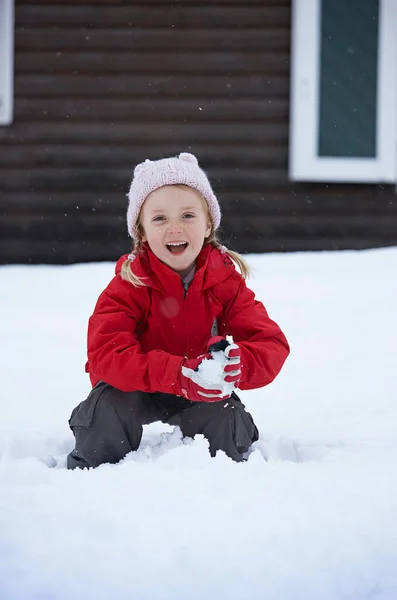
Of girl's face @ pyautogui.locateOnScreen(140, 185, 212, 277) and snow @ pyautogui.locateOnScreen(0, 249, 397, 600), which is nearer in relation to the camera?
snow @ pyautogui.locateOnScreen(0, 249, 397, 600)

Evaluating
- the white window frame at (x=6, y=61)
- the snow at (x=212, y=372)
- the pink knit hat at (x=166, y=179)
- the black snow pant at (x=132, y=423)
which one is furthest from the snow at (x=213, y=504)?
the white window frame at (x=6, y=61)

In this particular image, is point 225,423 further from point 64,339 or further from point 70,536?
point 64,339

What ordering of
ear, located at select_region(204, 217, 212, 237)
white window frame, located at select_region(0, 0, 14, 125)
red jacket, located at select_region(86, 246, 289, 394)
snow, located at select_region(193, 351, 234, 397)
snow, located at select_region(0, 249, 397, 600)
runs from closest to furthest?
snow, located at select_region(0, 249, 397, 600) < snow, located at select_region(193, 351, 234, 397) < red jacket, located at select_region(86, 246, 289, 394) < ear, located at select_region(204, 217, 212, 237) < white window frame, located at select_region(0, 0, 14, 125)

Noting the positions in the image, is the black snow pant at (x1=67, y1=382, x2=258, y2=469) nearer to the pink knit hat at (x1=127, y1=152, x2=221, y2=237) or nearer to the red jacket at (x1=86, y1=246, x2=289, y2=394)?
the red jacket at (x1=86, y1=246, x2=289, y2=394)

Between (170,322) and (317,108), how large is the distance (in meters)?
3.89

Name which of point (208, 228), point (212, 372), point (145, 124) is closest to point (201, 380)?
point (212, 372)

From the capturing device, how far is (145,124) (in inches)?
217

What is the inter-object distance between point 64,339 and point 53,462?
1.53 m

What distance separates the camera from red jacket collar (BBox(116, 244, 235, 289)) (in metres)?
2.05

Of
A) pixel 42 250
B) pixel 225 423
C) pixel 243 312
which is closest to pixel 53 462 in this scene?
pixel 225 423

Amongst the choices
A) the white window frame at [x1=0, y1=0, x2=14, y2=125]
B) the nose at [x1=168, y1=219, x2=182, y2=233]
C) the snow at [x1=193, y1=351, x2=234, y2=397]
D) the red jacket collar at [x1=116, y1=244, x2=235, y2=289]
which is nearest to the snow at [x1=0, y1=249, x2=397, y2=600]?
the snow at [x1=193, y1=351, x2=234, y2=397]

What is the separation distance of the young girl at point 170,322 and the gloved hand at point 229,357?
89 millimetres

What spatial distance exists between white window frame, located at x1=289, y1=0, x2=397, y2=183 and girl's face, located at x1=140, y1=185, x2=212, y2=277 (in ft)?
11.9

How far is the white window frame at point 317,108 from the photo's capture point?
5.40 m
